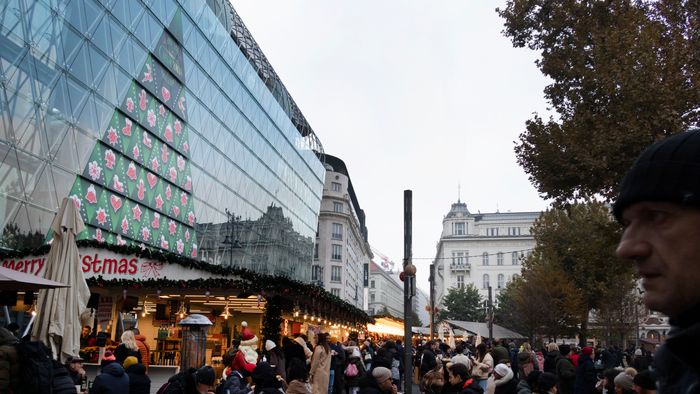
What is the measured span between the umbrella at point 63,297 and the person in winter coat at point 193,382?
374 centimetres

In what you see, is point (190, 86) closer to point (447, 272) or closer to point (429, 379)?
point (429, 379)

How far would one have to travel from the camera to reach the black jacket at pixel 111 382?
7066 millimetres

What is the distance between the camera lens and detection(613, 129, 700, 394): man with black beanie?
1091 mm

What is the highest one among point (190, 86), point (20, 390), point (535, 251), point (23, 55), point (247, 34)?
point (247, 34)

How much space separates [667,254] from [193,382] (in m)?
6.58

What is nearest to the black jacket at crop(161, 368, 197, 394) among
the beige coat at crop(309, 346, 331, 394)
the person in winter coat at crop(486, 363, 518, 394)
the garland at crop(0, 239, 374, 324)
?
the person in winter coat at crop(486, 363, 518, 394)

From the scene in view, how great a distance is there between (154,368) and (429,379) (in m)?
12.8

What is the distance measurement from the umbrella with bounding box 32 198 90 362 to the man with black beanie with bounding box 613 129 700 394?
10.1 meters

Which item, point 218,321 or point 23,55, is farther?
point 218,321

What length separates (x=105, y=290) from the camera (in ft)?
55.3

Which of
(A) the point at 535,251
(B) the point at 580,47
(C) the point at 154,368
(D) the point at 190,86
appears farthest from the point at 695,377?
(A) the point at 535,251

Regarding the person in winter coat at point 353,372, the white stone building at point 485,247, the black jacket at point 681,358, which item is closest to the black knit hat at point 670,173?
the black jacket at point 681,358

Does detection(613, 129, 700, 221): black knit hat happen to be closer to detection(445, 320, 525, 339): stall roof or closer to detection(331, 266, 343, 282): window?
detection(445, 320, 525, 339): stall roof

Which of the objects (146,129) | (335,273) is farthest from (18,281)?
(335,273)
